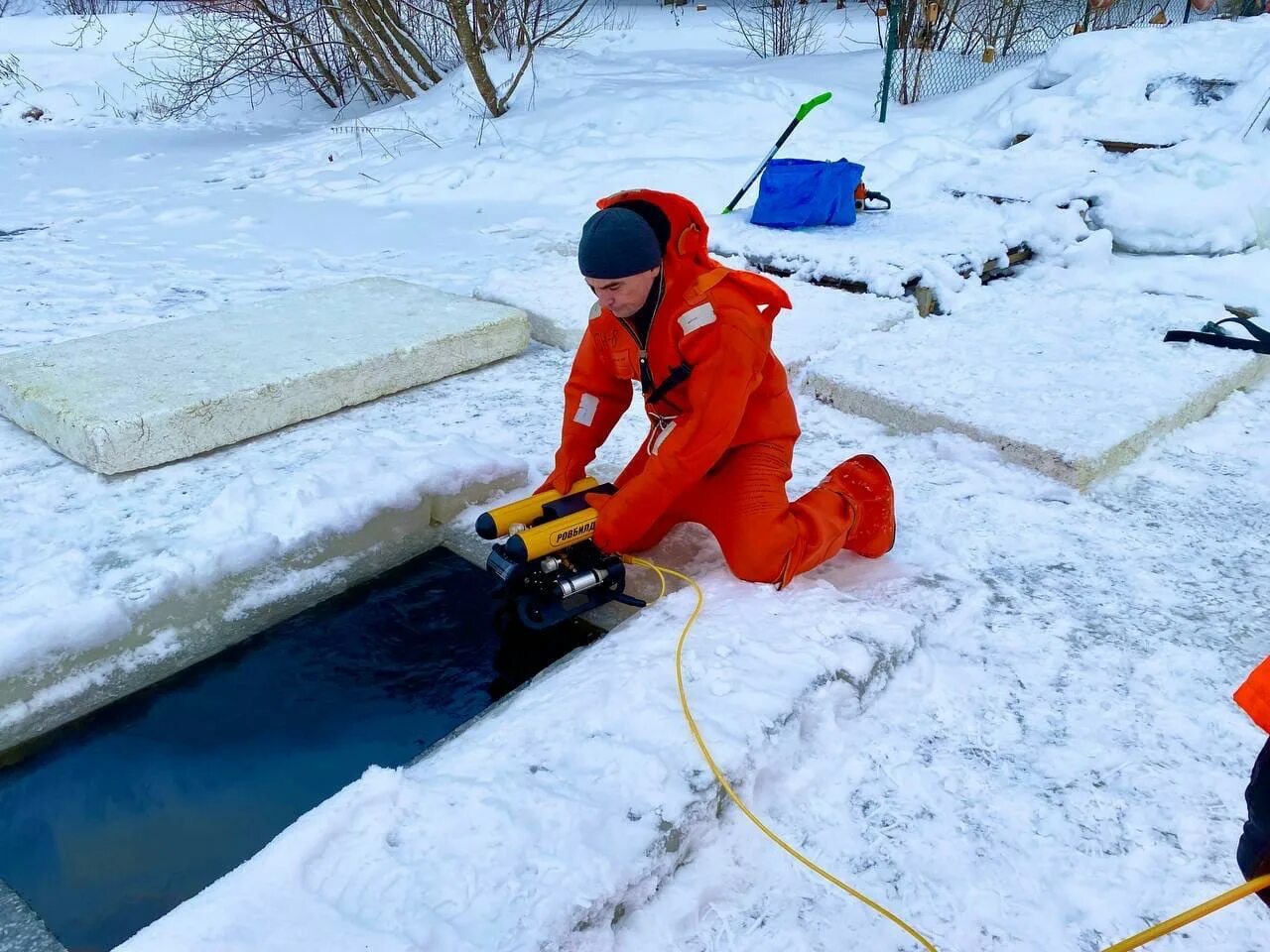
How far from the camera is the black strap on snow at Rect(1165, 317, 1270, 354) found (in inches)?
152

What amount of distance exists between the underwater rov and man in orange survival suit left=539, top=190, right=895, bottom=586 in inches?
3.2

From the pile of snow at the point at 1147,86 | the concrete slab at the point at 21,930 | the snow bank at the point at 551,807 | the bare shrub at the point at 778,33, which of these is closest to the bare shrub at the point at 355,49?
the bare shrub at the point at 778,33

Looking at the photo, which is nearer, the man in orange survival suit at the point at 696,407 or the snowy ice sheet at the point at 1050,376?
the man in orange survival suit at the point at 696,407

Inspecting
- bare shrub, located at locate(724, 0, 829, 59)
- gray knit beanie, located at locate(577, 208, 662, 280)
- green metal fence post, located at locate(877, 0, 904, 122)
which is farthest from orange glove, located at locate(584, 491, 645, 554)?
bare shrub, located at locate(724, 0, 829, 59)

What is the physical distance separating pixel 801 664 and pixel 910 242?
359 centimetres

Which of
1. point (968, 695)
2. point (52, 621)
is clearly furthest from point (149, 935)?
point (968, 695)

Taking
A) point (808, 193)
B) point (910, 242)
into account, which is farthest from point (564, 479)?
point (808, 193)

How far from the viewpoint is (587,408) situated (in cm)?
269

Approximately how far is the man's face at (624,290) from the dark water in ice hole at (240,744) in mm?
907

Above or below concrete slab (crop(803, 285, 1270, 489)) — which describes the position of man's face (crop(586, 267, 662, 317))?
above

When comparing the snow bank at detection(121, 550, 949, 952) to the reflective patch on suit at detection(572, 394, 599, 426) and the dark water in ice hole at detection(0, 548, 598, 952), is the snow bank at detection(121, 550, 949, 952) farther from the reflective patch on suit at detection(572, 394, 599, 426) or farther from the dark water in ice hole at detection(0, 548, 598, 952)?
the reflective patch on suit at detection(572, 394, 599, 426)

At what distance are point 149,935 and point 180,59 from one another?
12.8 meters

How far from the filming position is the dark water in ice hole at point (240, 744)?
1961 mm

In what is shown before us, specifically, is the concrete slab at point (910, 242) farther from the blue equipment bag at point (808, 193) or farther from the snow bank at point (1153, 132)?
the snow bank at point (1153, 132)
